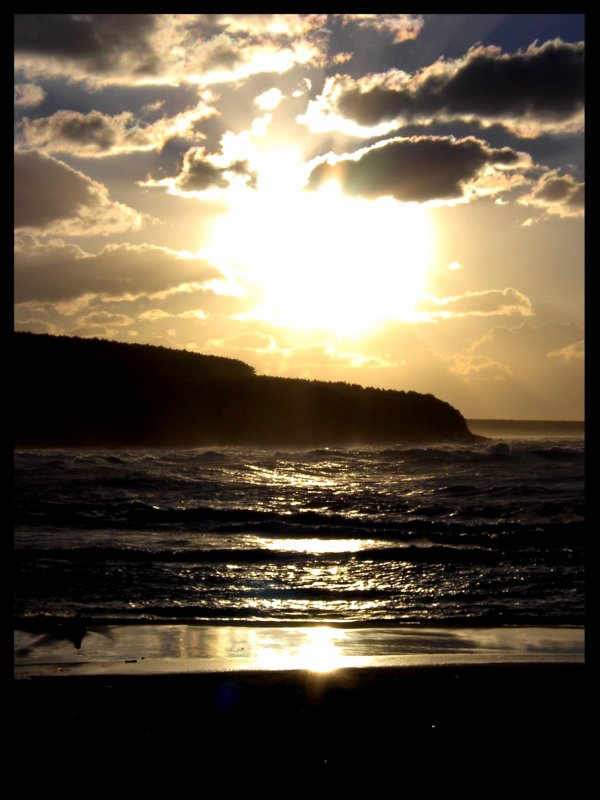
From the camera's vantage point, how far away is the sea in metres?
9.02

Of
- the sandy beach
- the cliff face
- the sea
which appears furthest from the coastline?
the cliff face

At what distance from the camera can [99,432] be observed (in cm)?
4647

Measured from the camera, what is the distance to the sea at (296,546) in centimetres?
902

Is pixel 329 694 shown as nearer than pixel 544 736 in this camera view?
No

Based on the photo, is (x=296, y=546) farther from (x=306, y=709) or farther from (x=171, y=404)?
(x=171, y=404)

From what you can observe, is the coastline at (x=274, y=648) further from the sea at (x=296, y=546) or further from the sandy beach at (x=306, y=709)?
the sea at (x=296, y=546)

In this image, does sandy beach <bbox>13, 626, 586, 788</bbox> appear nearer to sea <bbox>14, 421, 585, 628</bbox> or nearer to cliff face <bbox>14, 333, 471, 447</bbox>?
sea <bbox>14, 421, 585, 628</bbox>

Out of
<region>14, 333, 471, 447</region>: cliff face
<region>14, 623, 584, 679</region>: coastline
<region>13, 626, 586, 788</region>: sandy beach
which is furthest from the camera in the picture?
<region>14, 333, 471, 447</region>: cliff face

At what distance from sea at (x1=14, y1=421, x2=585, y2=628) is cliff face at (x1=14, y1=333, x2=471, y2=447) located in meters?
18.7

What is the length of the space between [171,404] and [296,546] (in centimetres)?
3529

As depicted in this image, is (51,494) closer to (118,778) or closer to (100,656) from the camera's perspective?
(100,656)

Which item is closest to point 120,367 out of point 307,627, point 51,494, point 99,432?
point 99,432

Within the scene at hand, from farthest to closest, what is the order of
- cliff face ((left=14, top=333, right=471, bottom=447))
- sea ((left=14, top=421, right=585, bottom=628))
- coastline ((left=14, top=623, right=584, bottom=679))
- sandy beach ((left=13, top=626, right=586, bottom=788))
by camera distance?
cliff face ((left=14, top=333, right=471, bottom=447))
sea ((left=14, top=421, right=585, bottom=628))
coastline ((left=14, top=623, right=584, bottom=679))
sandy beach ((left=13, top=626, right=586, bottom=788))
